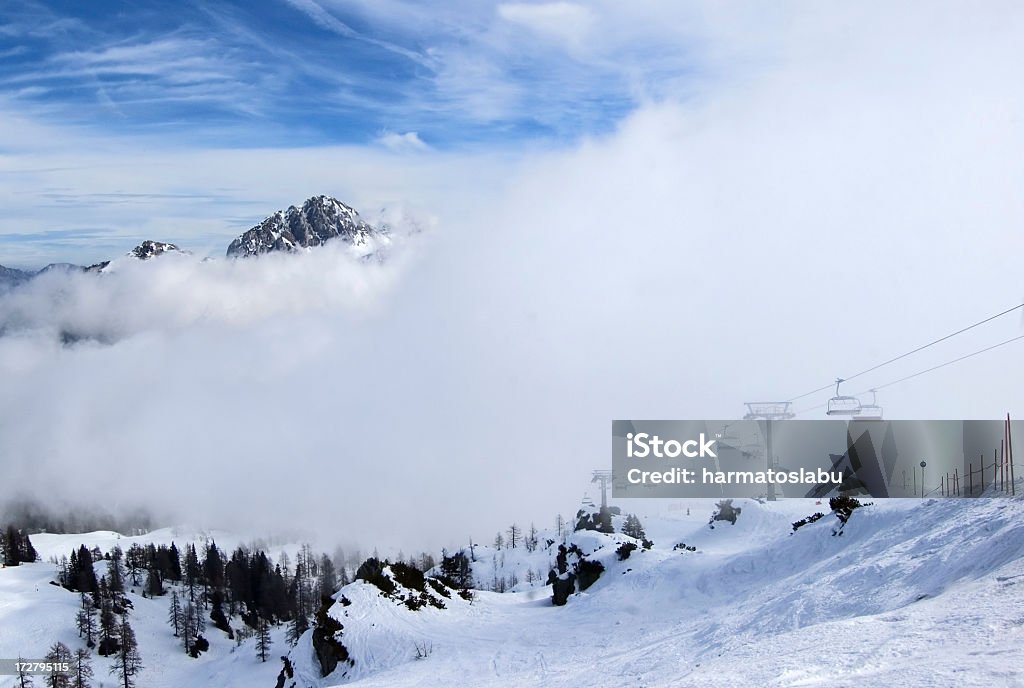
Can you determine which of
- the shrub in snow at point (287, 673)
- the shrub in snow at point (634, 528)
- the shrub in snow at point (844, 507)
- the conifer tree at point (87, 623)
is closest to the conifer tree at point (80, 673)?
the conifer tree at point (87, 623)

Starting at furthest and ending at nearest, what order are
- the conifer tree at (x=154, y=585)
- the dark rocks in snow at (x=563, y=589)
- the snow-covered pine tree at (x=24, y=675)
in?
the conifer tree at (x=154, y=585)
the snow-covered pine tree at (x=24, y=675)
the dark rocks in snow at (x=563, y=589)

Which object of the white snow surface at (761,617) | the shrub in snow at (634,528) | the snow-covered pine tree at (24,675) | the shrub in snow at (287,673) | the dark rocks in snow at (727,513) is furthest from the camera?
the shrub in snow at (634,528)

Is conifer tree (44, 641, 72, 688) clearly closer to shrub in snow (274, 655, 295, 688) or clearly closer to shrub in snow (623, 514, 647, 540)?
shrub in snow (274, 655, 295, 688)

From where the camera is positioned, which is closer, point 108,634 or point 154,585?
point 108,634

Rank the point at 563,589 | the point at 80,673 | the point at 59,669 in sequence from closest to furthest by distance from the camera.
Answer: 1. the point at 563,589
2. the point at 80,673
3. the point at 59,669

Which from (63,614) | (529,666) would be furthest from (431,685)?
(63,614)

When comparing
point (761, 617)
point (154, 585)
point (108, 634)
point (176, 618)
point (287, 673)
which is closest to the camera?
point (761, 617)

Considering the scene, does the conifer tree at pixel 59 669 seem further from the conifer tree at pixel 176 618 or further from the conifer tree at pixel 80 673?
the conifer tree at pixel 176 618

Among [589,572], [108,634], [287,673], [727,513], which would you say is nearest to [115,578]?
[108,634]

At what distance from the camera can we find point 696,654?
1123 inches

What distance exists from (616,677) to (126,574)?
209800 mm

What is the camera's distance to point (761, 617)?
3262cm

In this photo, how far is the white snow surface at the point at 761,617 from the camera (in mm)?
19641

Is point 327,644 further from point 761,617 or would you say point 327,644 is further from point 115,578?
point 115,578
